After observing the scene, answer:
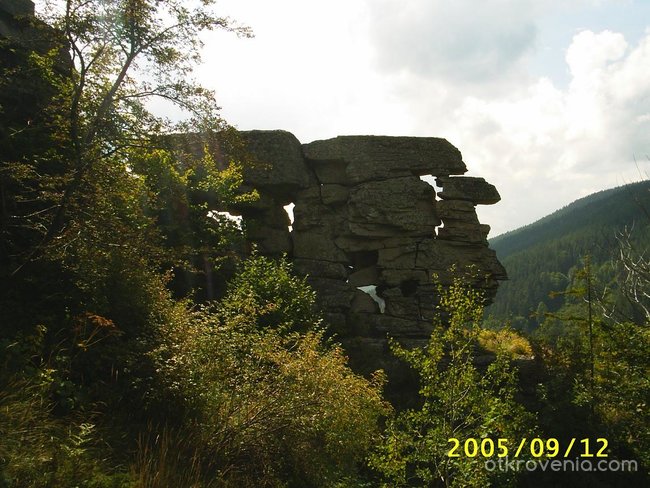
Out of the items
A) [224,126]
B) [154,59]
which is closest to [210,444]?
[224,126]

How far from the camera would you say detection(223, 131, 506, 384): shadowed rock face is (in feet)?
48.1

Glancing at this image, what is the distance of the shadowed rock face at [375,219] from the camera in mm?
14656

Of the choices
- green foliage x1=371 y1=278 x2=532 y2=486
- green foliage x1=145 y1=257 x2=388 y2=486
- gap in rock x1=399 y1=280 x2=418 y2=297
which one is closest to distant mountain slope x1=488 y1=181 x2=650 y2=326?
gap in rock x1=399 y1=280 x2=418 y2=297

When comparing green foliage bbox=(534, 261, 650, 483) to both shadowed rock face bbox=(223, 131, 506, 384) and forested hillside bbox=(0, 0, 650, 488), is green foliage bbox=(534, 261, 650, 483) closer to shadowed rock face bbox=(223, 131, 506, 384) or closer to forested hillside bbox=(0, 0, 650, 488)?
forested hillside bbox=(0, 0, 650, 488)

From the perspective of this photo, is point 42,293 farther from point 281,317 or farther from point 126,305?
point 281,317

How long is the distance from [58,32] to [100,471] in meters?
5.58

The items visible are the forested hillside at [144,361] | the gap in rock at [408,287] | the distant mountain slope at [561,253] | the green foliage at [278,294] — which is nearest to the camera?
the forested hillside at [144,361]

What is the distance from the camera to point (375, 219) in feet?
48.3

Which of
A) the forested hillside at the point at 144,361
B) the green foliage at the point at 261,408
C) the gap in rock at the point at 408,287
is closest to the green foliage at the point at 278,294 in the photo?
the forested hillside at the point at 144,361

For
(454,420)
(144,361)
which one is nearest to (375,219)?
(454,420)

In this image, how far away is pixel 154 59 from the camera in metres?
7.15

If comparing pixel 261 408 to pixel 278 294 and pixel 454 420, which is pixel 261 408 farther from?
pixel 278 294

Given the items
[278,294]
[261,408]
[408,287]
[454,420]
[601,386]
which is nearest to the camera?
[261,408]

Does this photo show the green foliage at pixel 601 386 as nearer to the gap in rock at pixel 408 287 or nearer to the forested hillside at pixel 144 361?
the forested hillside at pixel 144 361
